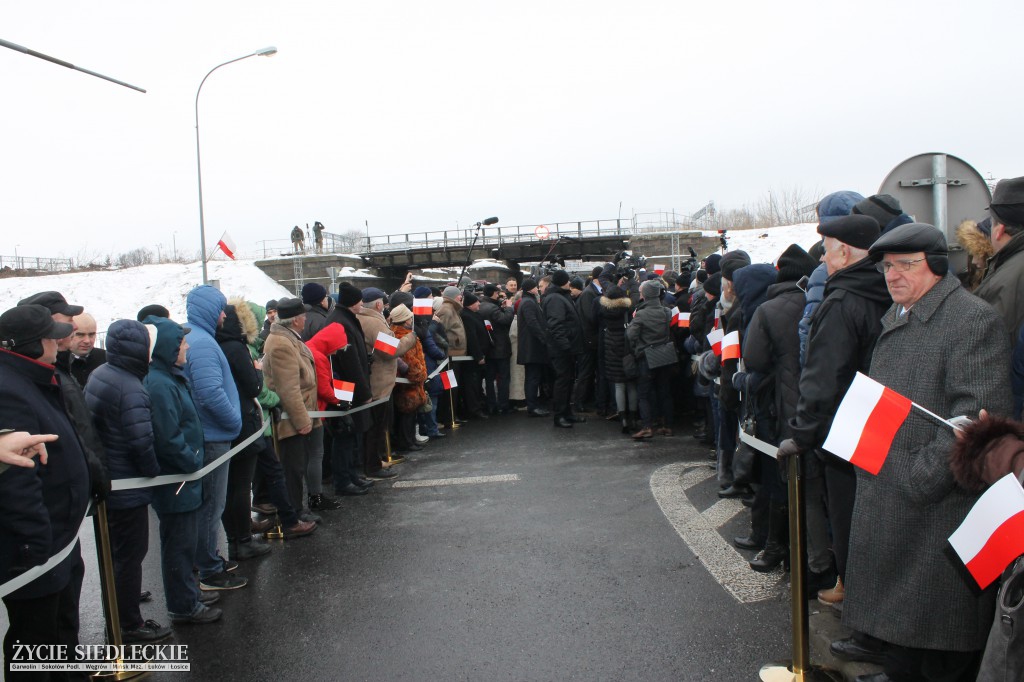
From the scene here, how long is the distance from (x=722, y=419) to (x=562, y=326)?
4.09m

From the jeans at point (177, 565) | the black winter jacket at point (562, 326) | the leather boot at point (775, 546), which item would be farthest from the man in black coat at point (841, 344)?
the black winter jacket at point (562, 326)

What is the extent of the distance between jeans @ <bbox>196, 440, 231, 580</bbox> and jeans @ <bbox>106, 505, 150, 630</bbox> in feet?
2.19

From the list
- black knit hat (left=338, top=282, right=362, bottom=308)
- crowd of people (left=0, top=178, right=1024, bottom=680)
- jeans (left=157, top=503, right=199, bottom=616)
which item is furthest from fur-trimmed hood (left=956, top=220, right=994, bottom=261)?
black knit hat (left=338, top=282, right=362, bottom=308)

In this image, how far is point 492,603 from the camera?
4816 millimetres

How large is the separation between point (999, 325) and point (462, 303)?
9.35m

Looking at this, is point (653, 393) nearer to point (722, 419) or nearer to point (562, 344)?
point (562, 344)

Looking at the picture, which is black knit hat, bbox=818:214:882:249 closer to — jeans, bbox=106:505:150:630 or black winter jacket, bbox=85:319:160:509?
black winter jacket, bbox=85:319:160:509

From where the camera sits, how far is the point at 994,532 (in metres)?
2.40

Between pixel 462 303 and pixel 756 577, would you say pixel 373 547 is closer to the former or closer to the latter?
pixel 756 577

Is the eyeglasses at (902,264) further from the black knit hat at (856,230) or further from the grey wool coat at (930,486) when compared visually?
the black knit hat at (856,230)

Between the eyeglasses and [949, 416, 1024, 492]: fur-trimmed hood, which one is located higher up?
the eyeglasses

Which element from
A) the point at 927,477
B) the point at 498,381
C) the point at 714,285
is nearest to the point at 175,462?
the point at 927,477

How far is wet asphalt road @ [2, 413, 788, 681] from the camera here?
13.3 feet

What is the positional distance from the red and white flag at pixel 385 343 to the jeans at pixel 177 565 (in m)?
3.74
